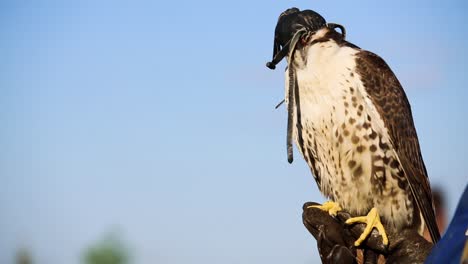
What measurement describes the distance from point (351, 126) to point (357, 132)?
6cm

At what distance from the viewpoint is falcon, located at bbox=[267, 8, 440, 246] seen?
13.6 feet

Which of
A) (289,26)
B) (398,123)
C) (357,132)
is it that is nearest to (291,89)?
(289,26)

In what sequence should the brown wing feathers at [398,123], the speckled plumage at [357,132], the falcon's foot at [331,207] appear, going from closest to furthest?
the speckled plumage at [357,132] → the brown wing feathers at [398,123] → the falcon's foot at [331,207]

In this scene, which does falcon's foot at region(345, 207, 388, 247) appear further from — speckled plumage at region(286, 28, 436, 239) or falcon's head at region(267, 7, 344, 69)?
falcon's head at region(267, 7, 344, 69)

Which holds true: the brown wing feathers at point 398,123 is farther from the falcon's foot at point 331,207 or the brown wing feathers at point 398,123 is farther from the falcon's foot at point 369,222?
the falcon's foot at point 331,207

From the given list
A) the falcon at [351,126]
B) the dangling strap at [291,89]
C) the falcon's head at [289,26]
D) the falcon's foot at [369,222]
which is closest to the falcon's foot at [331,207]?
the falcon at [351,126]

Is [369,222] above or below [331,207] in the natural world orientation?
below

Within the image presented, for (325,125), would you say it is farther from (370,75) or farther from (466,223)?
(466,223)

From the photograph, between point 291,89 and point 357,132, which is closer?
point 357,132

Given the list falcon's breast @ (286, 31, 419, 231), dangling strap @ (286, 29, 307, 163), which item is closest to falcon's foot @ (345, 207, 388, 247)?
falcon's breast @ (286, 31, 419, 231)

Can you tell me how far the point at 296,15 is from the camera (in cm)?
420

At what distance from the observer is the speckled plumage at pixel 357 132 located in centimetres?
413

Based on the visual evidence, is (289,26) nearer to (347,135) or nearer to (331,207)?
(347,135)

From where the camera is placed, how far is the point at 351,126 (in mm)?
4109
